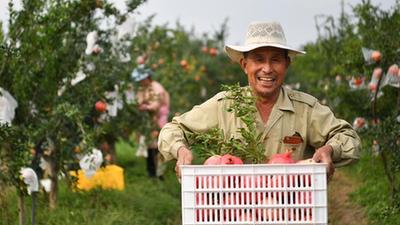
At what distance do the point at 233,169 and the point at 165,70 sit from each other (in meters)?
9.39

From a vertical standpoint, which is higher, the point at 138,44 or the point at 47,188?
the point at 138,44

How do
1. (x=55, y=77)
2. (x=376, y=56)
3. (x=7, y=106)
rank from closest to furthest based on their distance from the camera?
(x=7, y=106) < (x=55, y=77) < (x=376, y=56)

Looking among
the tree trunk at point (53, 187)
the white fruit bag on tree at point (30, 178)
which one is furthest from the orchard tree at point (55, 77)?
the white fruit bag on tree at point (30, 178)

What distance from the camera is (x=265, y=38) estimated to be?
427cm

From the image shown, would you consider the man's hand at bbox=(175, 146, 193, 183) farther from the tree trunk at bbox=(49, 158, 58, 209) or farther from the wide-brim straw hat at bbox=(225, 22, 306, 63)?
the tree trunk at bbox=(49, 158, 58, 209)

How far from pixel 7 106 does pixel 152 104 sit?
4.18 metres

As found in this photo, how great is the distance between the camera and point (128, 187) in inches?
374

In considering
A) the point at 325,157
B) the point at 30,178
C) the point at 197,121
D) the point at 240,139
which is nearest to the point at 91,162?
the point at 30,178

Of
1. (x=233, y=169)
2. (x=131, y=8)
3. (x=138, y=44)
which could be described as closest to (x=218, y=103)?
(x=233, y=169)

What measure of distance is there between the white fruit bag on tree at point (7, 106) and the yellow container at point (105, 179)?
2297 millimetres

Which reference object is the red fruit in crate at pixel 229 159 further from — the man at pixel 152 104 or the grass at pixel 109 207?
the man at pixel 152 104

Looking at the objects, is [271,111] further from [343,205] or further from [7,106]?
[343,205]

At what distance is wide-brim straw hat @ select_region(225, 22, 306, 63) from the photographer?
4.25 m

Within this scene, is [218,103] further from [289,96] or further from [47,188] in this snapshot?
[47,188]
